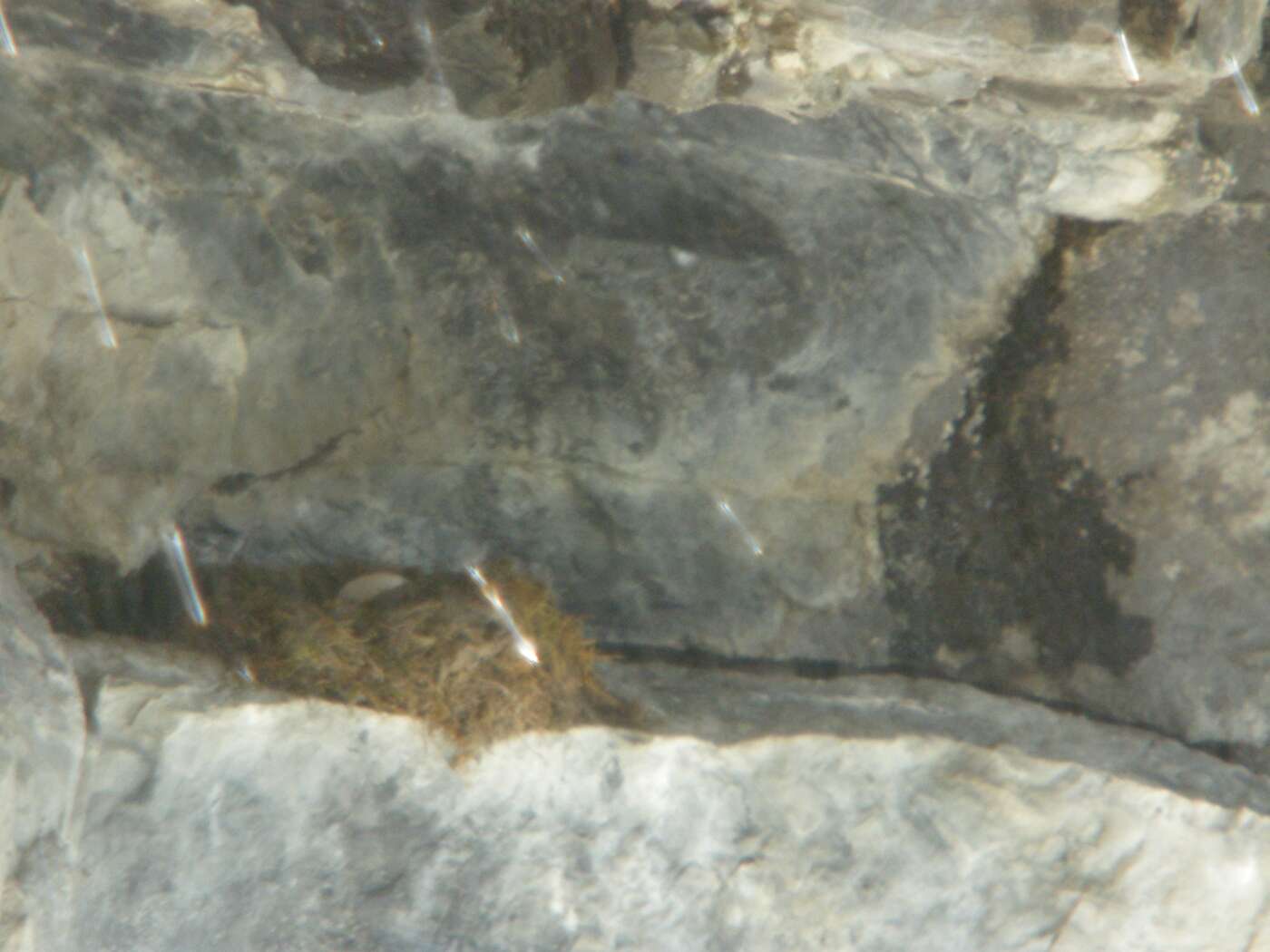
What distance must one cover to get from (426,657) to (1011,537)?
3.73 feet

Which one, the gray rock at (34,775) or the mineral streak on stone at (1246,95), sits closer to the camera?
the gray rock at (34,775)

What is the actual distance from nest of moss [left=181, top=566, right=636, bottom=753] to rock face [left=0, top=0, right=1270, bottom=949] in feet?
0.18

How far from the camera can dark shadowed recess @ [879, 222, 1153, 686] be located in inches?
86.1

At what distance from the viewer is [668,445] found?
2.32 m

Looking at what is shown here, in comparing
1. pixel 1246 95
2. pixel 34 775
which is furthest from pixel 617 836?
pixel 1246 95

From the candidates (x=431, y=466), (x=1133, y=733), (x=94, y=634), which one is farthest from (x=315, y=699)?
(x=1133, y=733)

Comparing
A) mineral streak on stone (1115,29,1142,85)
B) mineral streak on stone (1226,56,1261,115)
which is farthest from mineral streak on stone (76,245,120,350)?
mineral streak on stone (1226,56,1261,115)

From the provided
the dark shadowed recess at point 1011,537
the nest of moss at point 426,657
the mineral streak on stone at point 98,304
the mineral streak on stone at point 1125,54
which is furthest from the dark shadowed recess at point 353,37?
the dark shadowed recess at point 1011,537

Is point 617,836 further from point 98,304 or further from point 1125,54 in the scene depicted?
point 1125,54

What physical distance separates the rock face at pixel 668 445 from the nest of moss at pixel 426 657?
2.2 inches

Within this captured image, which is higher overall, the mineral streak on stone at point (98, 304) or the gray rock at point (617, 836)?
the mineral streak on stone at point (98, 304)

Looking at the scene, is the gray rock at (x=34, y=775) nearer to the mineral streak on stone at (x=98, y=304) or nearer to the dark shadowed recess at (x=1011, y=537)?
the mineral streak on stone at (x=98, y=304)

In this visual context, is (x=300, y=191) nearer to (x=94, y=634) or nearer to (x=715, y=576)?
(x=94, y=634)

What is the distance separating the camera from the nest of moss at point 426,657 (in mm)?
1760
